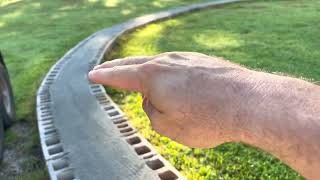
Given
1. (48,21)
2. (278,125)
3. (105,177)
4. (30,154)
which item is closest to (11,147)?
(30,154)

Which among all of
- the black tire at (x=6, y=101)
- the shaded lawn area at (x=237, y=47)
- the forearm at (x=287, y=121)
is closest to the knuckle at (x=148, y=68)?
the forearm at (x=287, y=121)

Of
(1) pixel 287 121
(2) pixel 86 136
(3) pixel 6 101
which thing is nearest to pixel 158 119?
(1) pixel 287 121

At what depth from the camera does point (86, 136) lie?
18.4ft

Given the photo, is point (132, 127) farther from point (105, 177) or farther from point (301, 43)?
point (301, 43)

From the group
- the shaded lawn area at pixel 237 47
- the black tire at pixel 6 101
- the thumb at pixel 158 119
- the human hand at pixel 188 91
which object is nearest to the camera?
the human hand at pixel 188 91

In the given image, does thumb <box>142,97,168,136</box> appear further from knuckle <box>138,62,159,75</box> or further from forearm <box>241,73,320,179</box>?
Answer: forearm <box>241,73,320,179</box>

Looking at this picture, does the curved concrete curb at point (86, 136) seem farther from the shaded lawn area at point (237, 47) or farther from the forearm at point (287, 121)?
the forearm at point (287, 121)

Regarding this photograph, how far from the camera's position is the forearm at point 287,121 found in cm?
112

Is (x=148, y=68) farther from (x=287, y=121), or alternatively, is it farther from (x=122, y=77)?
(x=287, y=121)

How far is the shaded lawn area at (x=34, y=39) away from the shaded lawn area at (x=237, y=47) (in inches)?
53.4

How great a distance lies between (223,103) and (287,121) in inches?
8.5

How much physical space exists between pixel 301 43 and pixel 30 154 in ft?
20.7

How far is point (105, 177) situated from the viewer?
4.50m

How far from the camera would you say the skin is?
1.16 meters
